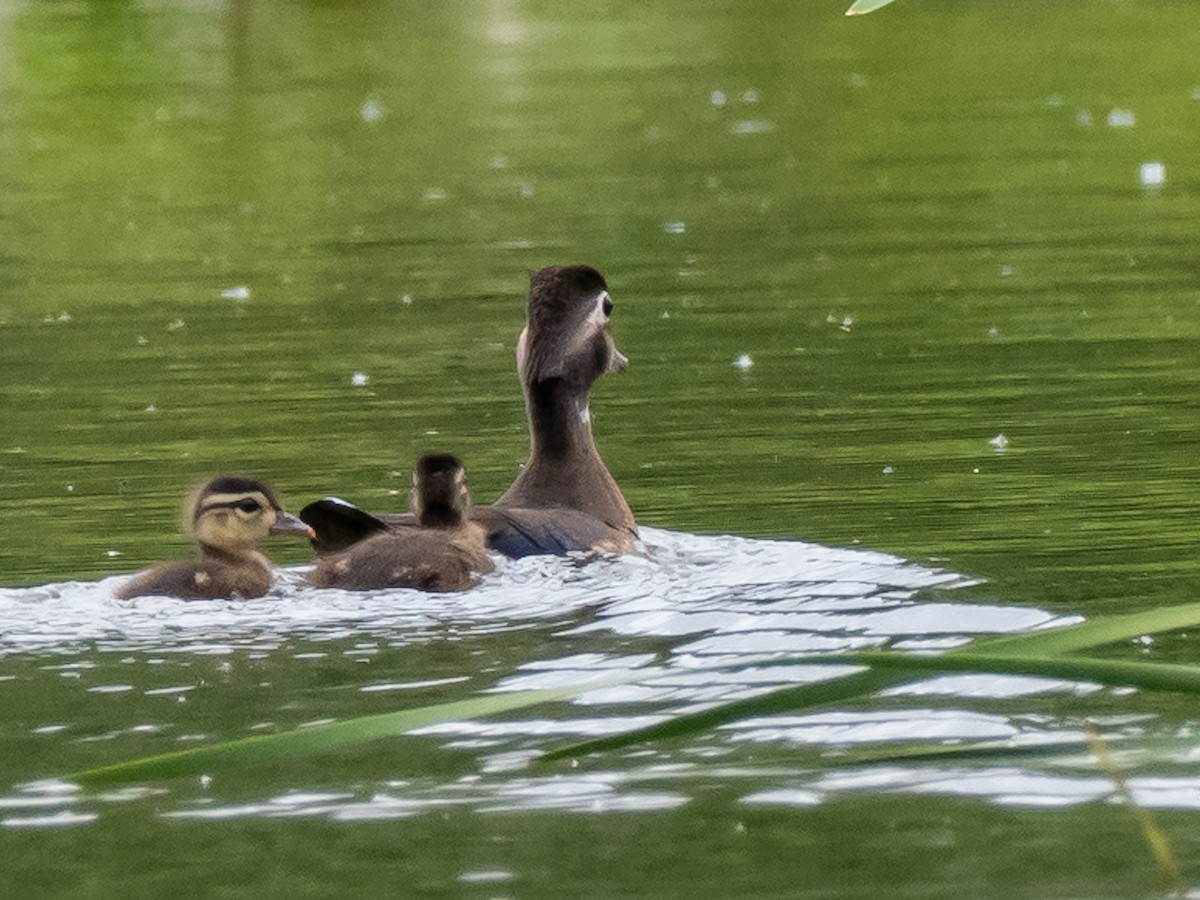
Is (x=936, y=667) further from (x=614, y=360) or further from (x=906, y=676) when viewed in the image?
(x=614, y=360)

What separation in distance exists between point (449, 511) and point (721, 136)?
14.3 meters

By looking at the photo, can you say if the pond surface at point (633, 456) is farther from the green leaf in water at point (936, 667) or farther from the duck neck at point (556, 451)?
the green leaf in water at point (936, 667)

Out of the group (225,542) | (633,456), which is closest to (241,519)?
(225,542)

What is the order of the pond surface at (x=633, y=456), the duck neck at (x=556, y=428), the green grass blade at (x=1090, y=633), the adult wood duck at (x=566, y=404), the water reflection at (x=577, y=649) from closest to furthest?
the green grass blade at (x=1090, y=633)
the pond surface at (x=633, y=456)
the water reflection at (x=577, y=649)
the adult wood duck at (x=566, y=404)
the duck neck at (x=556, y=428)

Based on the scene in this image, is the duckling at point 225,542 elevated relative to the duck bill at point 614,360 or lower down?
lower down

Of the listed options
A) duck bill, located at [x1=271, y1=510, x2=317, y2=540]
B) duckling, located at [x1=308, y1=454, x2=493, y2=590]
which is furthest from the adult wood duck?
duck bill, located at [x1=271, y1=510, x2=317, y2=540]

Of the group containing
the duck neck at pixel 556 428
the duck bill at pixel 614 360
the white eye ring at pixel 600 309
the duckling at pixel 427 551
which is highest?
the white eye ring at pixel 600 309

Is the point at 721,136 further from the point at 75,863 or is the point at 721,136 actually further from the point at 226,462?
the point at 75,863

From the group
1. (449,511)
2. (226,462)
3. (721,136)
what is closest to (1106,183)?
(721,136)

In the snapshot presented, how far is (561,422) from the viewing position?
8.66 m

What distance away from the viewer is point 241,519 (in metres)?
7.70

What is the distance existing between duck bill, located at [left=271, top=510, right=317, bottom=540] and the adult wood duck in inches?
25.6

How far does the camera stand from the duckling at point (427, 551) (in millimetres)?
7484

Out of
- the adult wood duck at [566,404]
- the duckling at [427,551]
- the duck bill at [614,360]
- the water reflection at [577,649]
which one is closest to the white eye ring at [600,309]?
the adult wood duck at [566,404]
